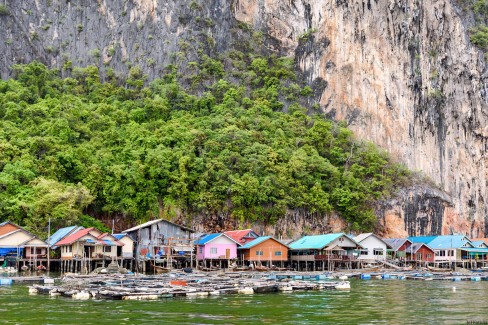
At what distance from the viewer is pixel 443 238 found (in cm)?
8050

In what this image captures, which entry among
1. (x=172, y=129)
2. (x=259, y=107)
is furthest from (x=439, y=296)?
(x=259, y=107)

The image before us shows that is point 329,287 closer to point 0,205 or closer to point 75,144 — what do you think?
point 0,205

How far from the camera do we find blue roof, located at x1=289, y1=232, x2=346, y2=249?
2680 inches

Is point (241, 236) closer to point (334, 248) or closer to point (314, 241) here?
point (314, 241)

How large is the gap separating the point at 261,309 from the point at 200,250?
120ft

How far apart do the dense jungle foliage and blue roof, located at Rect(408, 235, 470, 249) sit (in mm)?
6889

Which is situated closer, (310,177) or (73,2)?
(310,177)

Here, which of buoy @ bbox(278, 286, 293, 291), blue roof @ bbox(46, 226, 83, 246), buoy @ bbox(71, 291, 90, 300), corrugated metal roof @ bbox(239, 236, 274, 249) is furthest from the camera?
corrugated metal roof @ bbox(239, 236, 274, 249)

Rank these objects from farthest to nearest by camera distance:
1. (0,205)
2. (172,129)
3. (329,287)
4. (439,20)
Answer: (439,20)
(172,129)
(0,205)
(329,287)

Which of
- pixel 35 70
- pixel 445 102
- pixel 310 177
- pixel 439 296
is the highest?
pixel 35 70

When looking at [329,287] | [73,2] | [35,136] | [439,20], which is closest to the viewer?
[329,287]

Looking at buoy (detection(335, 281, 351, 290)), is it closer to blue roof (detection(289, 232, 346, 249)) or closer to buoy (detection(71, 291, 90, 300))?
buoy (detection(71, 291, 90, 300))

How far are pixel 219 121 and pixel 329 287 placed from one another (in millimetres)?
43816

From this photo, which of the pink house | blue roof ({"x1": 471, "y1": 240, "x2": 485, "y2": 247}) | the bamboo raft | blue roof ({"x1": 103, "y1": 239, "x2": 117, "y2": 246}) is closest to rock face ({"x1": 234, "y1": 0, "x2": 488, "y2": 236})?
blue roof ({"x1": 471, "y1": 240, "x2": 485, "y2": 247})
